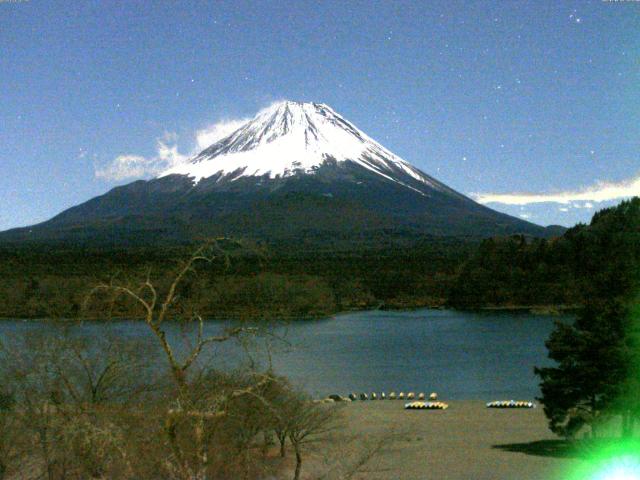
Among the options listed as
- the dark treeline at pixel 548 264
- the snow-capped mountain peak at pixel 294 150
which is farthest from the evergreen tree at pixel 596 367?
the snow-capped mountain peak at pixel 294 150

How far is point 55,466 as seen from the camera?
8.16m

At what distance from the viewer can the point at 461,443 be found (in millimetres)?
15703

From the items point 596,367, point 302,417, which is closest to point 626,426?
point 596,367

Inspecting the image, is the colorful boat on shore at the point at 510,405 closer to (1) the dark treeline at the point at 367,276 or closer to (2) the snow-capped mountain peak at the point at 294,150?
(1) the dark treeline at the point at 367,276

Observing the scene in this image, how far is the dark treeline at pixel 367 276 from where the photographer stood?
53375 millimetres

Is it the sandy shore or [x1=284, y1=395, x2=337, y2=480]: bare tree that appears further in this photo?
the sandy shore

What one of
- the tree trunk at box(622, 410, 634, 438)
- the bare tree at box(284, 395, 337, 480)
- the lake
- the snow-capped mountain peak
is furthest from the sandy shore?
the snow-capped mountain peak

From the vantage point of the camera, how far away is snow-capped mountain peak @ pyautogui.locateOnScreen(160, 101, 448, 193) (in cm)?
13038

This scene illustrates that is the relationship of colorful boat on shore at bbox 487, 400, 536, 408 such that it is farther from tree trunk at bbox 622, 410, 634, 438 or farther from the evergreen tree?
tree trunk at bbox 622, 410, 634, 438

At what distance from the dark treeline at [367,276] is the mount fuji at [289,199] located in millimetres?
17711

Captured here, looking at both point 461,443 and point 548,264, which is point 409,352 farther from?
point 548,264

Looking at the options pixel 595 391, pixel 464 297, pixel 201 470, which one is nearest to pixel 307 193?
pixel 464 297

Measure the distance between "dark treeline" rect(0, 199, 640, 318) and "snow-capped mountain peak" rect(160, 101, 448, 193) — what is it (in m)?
51.3

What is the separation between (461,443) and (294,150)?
123267 millimetres
